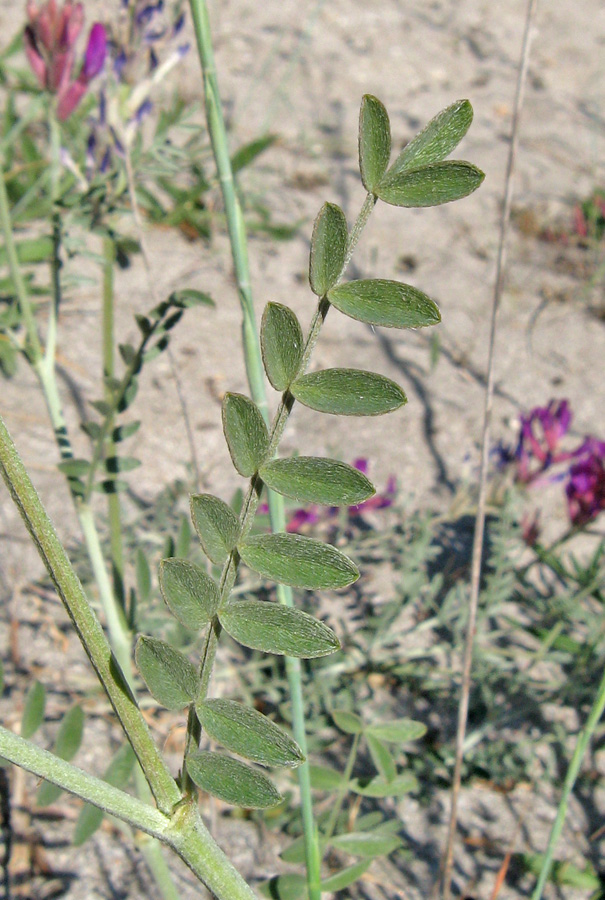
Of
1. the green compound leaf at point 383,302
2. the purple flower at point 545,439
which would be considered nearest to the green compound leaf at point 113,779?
the green compound leaf at point 383,302

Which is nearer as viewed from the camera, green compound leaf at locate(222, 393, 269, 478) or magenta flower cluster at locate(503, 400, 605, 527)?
green compound leaf at locate(222, 393, 269, 478)

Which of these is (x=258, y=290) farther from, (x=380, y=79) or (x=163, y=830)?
(x=163, y=830)

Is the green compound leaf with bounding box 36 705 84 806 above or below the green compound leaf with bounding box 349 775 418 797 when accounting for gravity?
above

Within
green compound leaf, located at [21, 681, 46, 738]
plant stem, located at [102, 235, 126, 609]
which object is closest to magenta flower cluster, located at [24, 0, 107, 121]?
plant stem, located at [102, 235, 126, 609]

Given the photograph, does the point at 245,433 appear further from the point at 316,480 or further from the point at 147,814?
the point at 147,814

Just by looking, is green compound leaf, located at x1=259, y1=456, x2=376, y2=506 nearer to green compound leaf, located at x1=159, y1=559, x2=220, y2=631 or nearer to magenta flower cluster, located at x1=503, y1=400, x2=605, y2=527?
green compound leaf, located at x1=159, y1=559, x2=220, y2=631

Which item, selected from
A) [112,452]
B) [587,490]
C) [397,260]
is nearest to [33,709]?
[112,452]
